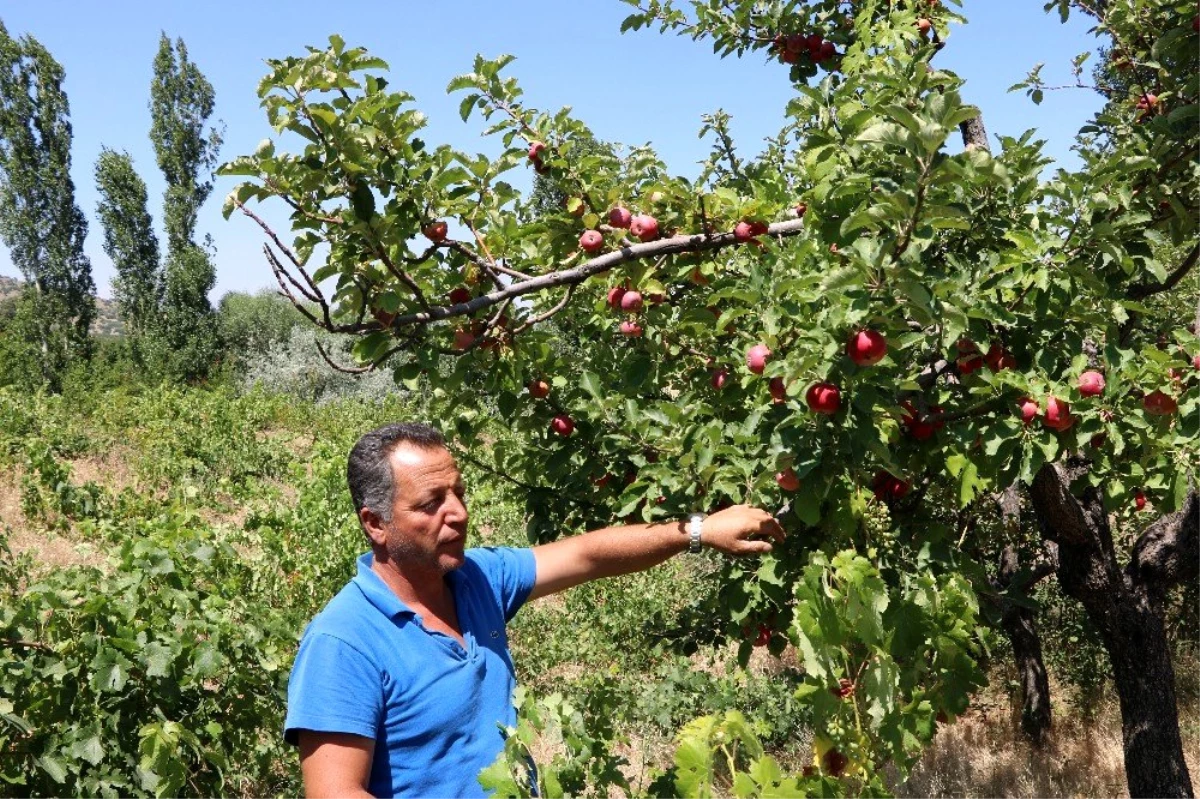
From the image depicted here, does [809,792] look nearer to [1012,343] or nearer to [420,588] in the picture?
[420,588]

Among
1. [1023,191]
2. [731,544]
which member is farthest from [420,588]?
[1023,191]

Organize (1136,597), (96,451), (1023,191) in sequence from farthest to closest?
(96,451)
(1136,597)
(1023,191)

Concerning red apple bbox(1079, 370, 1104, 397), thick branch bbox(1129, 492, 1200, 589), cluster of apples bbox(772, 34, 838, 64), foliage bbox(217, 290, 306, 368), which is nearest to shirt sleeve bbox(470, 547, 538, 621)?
red apple bbox(1079, 370, 1104, 397)

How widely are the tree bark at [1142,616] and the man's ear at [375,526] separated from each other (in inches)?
96.0

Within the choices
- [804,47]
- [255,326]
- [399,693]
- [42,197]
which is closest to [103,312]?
[255,326]

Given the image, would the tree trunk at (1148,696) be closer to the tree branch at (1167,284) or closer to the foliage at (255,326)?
the tree branch at (1167,284)

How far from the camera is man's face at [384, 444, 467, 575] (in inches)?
76.9

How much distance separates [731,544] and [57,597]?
6.32ft

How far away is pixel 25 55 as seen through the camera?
1069 inches

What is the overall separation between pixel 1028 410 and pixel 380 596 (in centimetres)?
130

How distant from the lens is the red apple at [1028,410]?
6.48 ft

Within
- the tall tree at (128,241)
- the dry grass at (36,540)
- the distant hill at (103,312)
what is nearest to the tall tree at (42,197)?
the tall tree at (128,241)

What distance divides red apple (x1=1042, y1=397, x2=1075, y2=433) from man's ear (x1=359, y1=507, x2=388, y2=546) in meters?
1.32

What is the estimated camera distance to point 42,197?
88.9 feet
